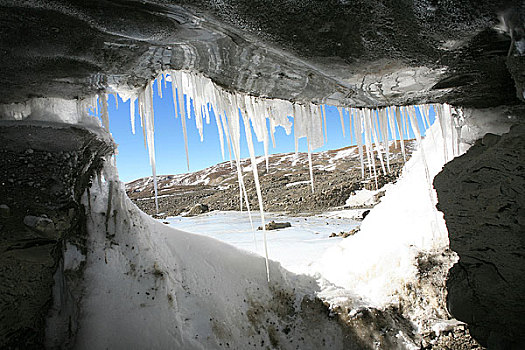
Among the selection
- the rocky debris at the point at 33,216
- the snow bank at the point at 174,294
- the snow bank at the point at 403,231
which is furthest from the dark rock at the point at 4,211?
the snow bank at the point at 403,231

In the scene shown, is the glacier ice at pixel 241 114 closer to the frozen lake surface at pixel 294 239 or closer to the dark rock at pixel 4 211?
the dark rock at pixel 4 211

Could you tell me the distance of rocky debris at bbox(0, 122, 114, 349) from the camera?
2436 mm

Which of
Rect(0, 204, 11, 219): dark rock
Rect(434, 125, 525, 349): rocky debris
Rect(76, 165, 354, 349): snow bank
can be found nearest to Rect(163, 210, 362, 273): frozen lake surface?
Rect(76, 165, 354, 349): snow bank

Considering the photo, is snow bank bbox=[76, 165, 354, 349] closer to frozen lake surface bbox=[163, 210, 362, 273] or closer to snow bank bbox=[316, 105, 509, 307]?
snow bank bbox=[316, 105, 509, 307]

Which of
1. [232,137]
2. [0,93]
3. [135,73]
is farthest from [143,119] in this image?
[0,93]

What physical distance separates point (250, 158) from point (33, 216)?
1922 mm

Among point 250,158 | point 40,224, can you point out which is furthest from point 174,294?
point 250,158

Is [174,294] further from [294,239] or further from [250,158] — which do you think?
[294,239]

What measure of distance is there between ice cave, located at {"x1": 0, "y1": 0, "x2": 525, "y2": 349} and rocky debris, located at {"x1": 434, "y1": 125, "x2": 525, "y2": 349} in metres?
0.02

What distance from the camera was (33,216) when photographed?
8.16 ft

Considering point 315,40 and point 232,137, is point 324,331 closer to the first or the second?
point 232,137

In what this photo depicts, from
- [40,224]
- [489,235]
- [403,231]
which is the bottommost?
[403,231]

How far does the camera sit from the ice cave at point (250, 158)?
6.23 feet

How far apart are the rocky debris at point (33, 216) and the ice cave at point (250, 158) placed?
0.05ft
